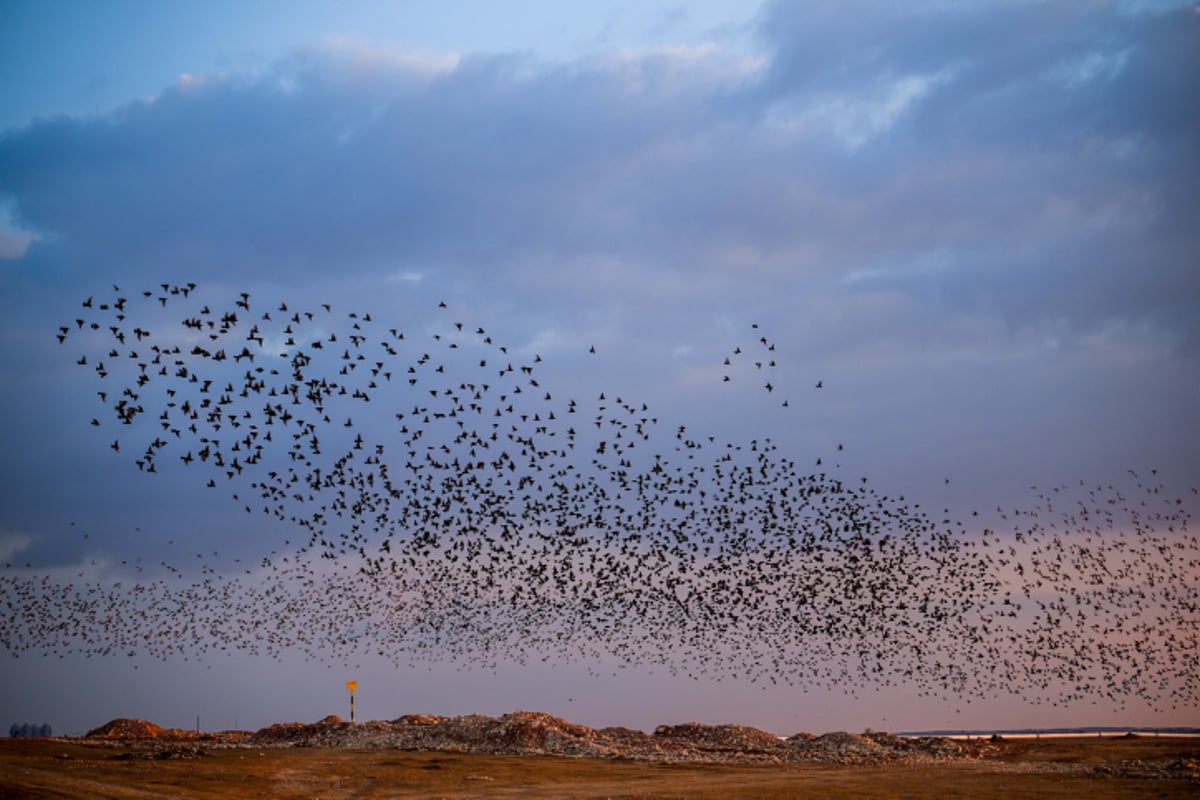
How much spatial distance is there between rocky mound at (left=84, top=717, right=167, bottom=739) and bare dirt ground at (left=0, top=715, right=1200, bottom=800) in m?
0.65

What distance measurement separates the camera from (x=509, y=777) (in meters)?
50.8

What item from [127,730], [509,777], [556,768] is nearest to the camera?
[509,777]

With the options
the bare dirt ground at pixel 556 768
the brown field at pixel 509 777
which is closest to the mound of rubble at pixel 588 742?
the bare dirt ground at pixel 556 768

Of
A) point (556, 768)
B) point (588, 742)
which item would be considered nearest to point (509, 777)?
point (556, 768)

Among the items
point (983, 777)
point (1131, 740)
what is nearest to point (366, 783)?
point (983, 777)

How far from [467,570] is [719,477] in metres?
15.9

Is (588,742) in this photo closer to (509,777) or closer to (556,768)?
(556,768)

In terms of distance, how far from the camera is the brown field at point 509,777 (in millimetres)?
42750

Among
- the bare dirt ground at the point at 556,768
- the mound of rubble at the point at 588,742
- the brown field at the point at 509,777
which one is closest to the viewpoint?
the brown field at the point at 509,777

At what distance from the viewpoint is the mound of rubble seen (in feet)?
207

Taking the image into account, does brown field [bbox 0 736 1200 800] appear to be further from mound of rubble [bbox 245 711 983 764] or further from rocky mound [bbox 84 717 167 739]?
rocky mound [bbox 84 717 167 739]

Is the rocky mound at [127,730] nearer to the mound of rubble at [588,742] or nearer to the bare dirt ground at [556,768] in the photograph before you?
the bare dirt ground at [556,768]

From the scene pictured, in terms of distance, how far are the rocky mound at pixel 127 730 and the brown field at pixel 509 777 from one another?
12.9 meters

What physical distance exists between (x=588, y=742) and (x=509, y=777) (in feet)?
49.0
